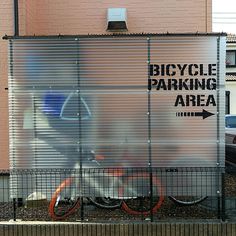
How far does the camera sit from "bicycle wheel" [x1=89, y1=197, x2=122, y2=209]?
7.28 meters

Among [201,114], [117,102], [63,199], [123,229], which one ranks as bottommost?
[123,229]

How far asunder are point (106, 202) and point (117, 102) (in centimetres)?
168

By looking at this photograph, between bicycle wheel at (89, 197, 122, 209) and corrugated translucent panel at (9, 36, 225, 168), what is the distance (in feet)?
2.46

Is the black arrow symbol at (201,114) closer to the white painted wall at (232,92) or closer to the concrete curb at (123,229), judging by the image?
the concrete curb at (123,229)

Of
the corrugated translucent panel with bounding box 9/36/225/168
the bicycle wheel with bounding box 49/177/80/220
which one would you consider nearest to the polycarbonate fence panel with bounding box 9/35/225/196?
the corrugated translucent panel with bounding box 9/36/225/168

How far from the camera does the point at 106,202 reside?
7.34 m

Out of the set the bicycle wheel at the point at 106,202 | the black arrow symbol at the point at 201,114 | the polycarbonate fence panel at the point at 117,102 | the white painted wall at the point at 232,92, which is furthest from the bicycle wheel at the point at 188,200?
the white painted wall at the point at 232,92

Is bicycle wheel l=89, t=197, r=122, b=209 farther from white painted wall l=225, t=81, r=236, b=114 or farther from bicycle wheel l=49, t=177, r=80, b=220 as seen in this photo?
white painted wall l=225, t=81, r=236, b=114

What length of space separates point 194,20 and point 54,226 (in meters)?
5.48

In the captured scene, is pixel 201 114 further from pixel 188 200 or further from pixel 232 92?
pixel 232 92

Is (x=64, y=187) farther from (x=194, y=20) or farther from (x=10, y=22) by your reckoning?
(x=194, y=20)

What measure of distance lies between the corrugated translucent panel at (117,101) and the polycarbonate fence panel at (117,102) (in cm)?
1

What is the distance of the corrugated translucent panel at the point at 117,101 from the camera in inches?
266

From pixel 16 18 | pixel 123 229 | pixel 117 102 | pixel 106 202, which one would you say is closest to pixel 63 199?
pixel 106 202
